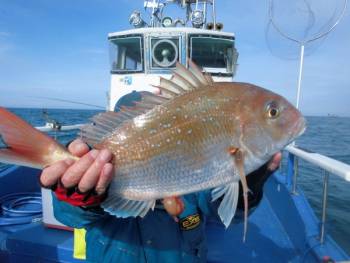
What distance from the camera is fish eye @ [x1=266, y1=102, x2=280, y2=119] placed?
1.71 m

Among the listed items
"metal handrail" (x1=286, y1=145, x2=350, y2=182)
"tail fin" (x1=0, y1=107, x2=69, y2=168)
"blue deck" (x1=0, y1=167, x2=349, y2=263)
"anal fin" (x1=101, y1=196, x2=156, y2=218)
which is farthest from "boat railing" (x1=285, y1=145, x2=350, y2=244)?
"tail fin" (x1=0, y1=107, x2=69, y2=168)

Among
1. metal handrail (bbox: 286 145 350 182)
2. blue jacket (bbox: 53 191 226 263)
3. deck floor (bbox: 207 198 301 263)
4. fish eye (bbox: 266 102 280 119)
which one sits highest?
fish eye (bbox: 266 102 280 119)

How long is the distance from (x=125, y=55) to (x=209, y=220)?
5955 millimetres

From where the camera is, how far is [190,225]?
2289 millimetres

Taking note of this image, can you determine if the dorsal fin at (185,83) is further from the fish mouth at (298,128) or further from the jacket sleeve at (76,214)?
the jacket sleeve at (76,214)

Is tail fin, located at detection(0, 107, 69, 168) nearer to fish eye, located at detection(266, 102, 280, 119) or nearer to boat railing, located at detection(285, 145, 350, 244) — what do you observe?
fish eye, located at detection(266, 102, 280, 119)

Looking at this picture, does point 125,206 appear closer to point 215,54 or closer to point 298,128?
point 298,128

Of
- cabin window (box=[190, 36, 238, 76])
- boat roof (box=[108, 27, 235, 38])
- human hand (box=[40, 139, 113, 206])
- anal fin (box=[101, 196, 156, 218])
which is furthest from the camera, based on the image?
cabin window (box=[190, 36, 238, 76])

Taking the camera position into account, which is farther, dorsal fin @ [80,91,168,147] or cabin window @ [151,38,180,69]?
cabin window @ [151,38,180,69]

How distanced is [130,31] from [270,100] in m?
7.28

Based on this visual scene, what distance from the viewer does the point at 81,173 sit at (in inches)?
65.0

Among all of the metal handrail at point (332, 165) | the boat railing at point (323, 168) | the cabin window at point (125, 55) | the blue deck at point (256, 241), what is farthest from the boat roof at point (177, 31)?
the metal handrail at point (332, 165)

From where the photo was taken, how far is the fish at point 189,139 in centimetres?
169

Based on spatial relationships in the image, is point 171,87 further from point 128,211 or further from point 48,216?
point 48,216
